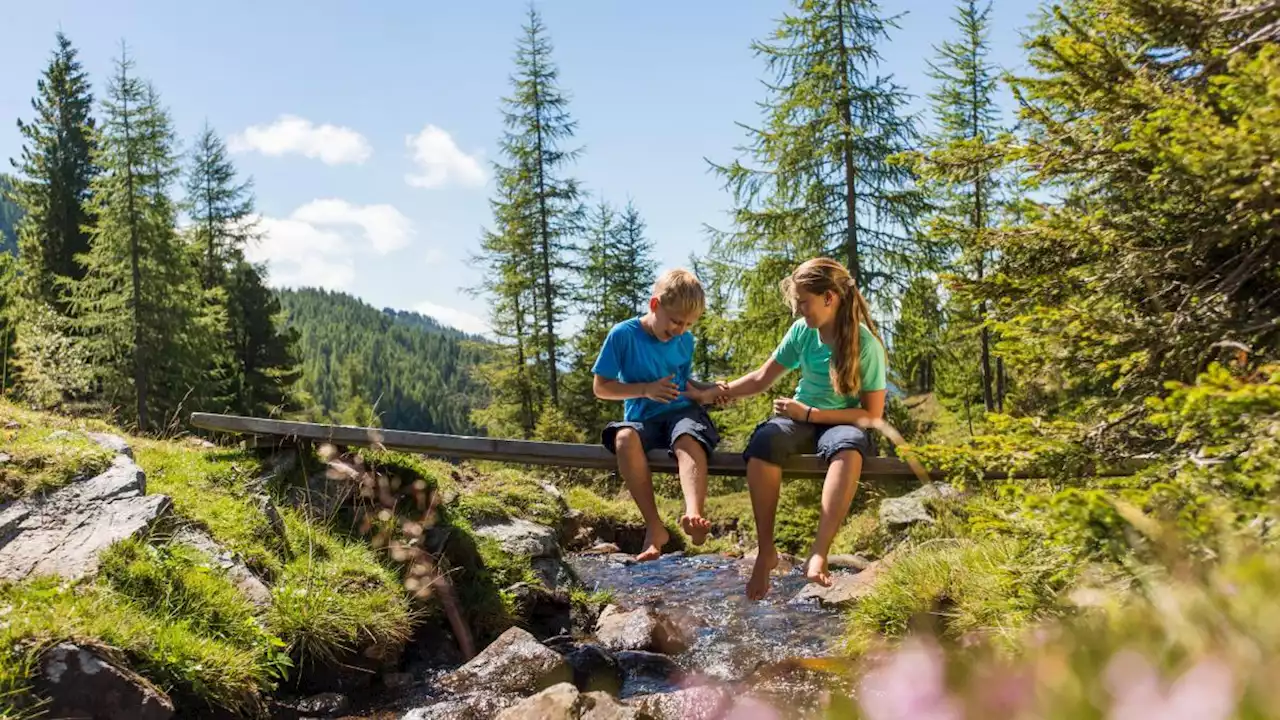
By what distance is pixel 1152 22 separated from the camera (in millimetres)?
3555

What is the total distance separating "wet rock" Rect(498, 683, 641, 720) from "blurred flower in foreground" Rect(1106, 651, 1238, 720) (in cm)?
396

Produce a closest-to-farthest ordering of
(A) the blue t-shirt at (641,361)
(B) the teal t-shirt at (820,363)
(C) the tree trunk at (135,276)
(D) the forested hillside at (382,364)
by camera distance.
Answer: (B) the teal t-shirt at (820,363)
(A) the blue t-shirt at (641,361)
(C) the tree trunk at (135,276)
(D) the forested hillside at (382,364)

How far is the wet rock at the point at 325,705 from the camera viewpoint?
4.75 metres

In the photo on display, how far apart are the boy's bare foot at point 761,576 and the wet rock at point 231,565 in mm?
2986

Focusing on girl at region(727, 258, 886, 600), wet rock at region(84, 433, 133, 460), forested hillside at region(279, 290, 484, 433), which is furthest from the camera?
forested hillside at region(279, 290, 484, 433)

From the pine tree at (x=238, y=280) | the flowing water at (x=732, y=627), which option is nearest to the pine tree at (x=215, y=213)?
the pine tree at (x=238, y=280)

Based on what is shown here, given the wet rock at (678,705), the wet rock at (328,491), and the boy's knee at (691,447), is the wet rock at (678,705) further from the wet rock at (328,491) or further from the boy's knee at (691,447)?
the wet rock at (328,491)

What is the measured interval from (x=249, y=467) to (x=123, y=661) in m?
2.92

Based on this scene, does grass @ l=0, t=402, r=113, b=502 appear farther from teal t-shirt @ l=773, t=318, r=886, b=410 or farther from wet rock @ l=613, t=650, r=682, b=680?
teal t-shirt @ l=773, t=318, r=886, b=410

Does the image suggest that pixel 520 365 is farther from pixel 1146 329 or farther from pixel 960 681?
pixel 960 681

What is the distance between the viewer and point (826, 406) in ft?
16.6

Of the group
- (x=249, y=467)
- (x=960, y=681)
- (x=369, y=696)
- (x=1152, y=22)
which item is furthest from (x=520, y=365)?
(x=960, y=681)

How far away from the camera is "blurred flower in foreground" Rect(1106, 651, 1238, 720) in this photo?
0.33 metres

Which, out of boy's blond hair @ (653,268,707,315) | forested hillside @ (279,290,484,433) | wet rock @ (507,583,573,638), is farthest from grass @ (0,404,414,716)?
forested hillside @ (279,290,484,433)
